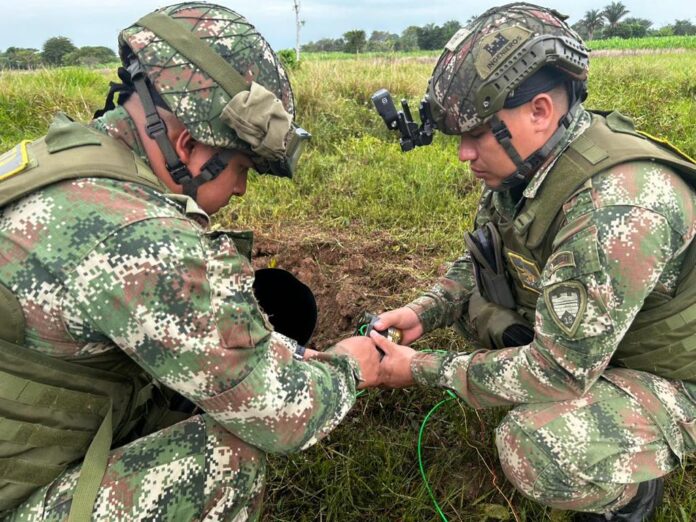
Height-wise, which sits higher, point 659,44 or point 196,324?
point 196,324

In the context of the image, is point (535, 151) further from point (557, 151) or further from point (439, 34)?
point (439, 34)

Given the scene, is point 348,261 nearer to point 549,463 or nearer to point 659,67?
point 549,463

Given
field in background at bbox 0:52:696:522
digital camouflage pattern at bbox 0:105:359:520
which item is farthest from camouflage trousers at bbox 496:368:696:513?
digital camouflage pattern at bbox 0:105:359:520

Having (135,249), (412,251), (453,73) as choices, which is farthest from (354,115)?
(135,249)

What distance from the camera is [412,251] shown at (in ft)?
13.8

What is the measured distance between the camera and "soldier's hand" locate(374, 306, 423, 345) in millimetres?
2836

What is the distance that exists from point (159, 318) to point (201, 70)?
83 centimetres

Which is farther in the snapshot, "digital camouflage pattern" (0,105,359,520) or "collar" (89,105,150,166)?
"collar" (89,105,150,166)

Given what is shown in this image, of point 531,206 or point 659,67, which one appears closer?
point 531,206

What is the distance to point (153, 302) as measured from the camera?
1.50 metres

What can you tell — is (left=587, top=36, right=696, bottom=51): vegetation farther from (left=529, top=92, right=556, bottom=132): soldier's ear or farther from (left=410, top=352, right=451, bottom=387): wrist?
(left=410, top=352, right=451, bottom=387): wrist

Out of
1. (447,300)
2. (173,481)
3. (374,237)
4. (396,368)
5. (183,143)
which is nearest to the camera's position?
(173,481)

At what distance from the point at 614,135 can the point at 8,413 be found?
7.09 feet

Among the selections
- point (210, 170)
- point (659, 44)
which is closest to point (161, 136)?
point (210, 170)
